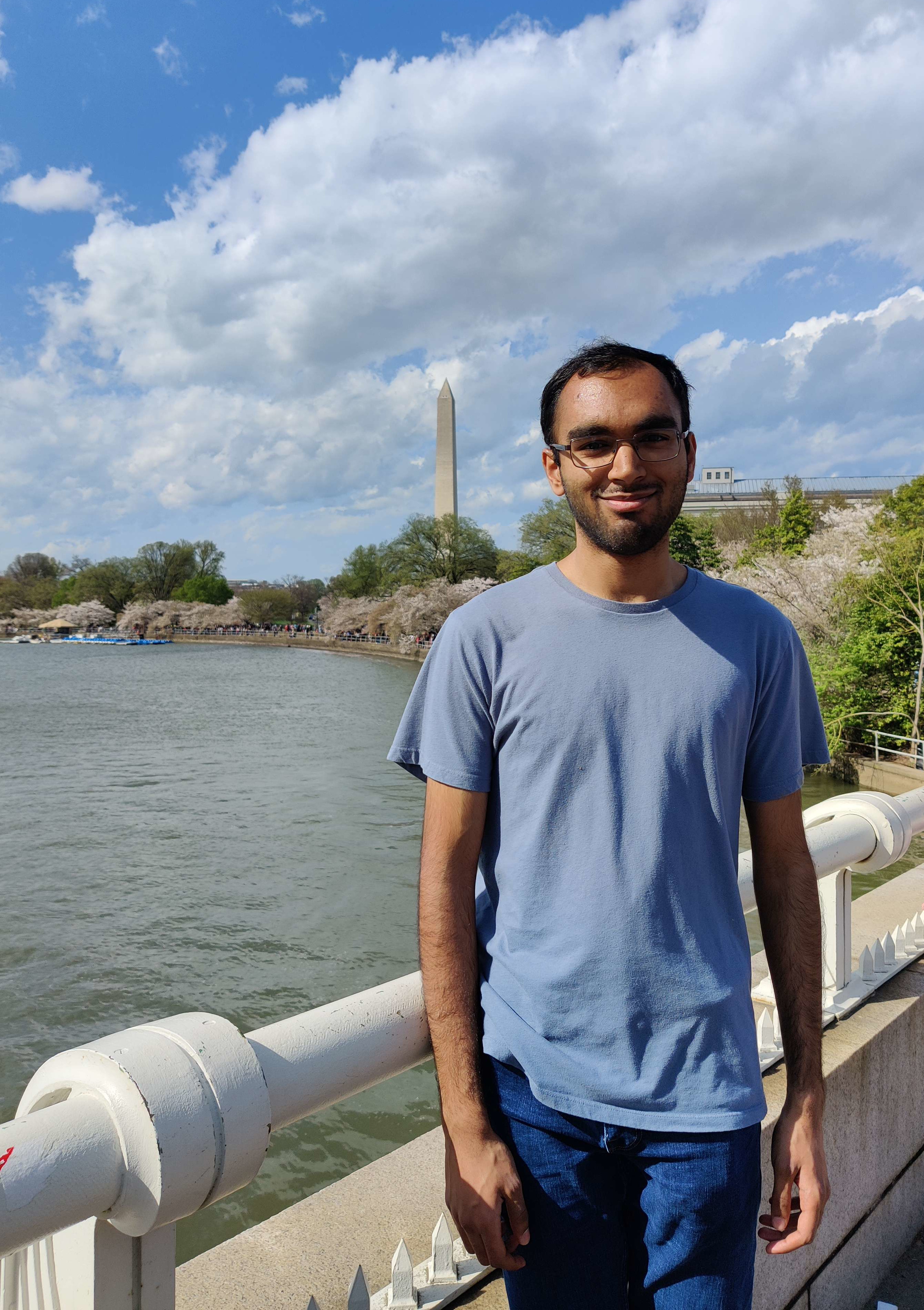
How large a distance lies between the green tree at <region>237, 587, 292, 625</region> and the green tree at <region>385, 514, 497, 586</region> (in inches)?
1324

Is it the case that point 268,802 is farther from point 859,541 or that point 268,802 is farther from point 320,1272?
point 320,1272

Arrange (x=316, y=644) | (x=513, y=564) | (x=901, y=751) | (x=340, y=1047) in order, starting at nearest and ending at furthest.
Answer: (x=340, y=1047) < (x=901, y=751) < (x=513, y=564) < (x=316, y=644)

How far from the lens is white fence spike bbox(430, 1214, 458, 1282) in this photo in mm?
1439

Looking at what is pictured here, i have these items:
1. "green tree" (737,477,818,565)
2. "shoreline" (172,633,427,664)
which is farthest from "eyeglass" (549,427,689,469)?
"shoreline" (172,633,427,664)

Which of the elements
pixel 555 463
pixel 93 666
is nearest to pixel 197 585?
pixel 93 666

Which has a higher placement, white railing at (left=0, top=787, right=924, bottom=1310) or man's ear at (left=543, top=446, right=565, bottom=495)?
man's ear at (left=543, top=446, right=565, bottom=495)

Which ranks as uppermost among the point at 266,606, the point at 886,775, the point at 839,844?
the point at 266,606

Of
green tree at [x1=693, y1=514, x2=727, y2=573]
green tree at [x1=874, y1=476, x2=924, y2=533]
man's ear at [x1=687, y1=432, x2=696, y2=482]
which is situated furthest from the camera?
green tree at [x1=693, y1=514, x2=727, y2=573]

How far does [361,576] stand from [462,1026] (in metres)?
82.5

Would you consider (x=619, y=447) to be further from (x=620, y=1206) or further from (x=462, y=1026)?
(x=620, y=1206)

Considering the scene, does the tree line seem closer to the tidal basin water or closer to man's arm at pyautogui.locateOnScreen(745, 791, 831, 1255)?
the tidal basin water

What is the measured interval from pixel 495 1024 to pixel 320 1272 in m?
0.52

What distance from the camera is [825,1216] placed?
211cm

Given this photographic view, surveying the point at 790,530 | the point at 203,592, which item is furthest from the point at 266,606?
the point at 790,530
